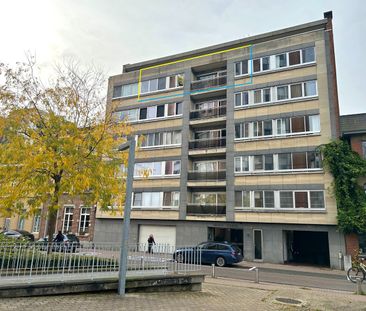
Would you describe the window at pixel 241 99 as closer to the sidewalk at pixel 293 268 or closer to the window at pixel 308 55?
the window at pixel 308 55

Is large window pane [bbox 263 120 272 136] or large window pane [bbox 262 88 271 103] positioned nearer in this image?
large window pane [bbox 263 120 272 136]

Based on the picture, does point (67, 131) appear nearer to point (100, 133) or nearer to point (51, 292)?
point (100, 133)

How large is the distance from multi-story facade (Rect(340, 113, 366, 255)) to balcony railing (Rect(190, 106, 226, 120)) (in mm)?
10178

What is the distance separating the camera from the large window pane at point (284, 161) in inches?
985

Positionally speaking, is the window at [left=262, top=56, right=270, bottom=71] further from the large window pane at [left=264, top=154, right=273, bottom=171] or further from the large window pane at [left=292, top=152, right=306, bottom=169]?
the large window pane at [left=292, top=152, right=306, bottom=169]

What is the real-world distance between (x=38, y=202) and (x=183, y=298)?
651cm

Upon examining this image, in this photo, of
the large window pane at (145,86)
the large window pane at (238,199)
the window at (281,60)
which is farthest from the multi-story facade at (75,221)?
the window at (281,60)

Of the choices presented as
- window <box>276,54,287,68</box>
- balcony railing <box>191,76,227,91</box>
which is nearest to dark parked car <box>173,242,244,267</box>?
balcony railing <box>191,76,227,91</box>

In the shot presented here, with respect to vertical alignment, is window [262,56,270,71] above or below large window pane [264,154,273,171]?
above

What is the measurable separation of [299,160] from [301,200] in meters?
3.13

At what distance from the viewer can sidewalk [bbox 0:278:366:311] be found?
7.41m

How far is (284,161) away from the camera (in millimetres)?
25234

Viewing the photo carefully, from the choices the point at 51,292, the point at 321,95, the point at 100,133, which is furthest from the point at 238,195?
the point at 51,292

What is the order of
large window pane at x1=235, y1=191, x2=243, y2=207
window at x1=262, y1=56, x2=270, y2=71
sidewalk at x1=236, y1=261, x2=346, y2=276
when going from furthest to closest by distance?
window at x1=262, y1=56, x2=270, y2=71 < large window pane at x1=235, y1=191, x2=243, y2=207 < sidewalk at x1=236, y1=261, x2=346, y2=276
